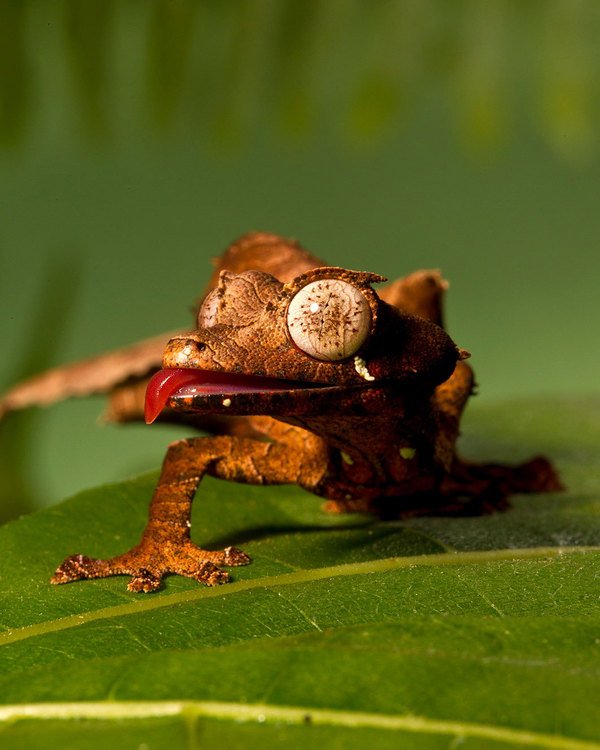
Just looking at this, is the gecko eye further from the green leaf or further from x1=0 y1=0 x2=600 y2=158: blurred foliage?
x1=0 y1=0 x2=600 y2=158: blurred foliage

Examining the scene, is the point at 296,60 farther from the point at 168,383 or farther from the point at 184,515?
→ the point at 168,383

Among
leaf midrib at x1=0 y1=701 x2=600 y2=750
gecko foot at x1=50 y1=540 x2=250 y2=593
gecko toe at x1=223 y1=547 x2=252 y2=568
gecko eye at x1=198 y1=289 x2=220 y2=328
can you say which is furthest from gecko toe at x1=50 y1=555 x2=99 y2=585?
leaf midrib at x1=0 y1=701 x2=600 y2=750

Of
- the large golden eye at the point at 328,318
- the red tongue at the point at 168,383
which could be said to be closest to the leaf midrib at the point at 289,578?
the red tongue at the point at 168,383

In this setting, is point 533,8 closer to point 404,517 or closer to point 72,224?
point 404,517

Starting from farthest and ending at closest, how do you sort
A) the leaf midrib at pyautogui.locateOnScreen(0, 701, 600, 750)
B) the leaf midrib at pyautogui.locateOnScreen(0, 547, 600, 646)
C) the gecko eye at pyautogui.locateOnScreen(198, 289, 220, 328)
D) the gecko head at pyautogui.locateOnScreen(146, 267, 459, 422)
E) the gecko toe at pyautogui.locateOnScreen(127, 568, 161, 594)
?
1. the gecko eye at pyautogui.locateOnScreen(198, 289, 220, 328)
2. the gecko toe at pyautogui.locateOnScreen(127, 568, 161, 594)
3. the gecko head at pyautogui.locateOnScreen(146, 267, 459, 422)
4. the leaf midrib at pyautogui.locateOnScreen(0, 547, 600, 646)
5. the leaf midrib at pyautogui.locateOnScreen(0, 701, 600, 750)

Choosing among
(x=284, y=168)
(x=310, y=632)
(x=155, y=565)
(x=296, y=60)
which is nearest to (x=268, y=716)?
(x=310, y=632)

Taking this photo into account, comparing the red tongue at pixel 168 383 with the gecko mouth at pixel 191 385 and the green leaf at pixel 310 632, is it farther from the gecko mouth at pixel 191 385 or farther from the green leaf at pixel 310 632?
the green leaf at pixel 310 632
